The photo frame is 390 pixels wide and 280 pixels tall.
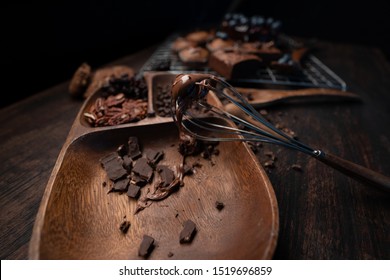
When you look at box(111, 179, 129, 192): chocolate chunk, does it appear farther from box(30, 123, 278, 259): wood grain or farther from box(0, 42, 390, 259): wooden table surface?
box(0, 42, 390, 259): wooden table surface

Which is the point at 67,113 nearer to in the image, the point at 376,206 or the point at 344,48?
the point at 376,206

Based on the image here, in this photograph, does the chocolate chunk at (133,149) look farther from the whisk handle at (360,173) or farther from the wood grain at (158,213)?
the whisk handle at (360,173)

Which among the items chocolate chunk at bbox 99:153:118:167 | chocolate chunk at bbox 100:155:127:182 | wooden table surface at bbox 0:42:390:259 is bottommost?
wooden table surface at bbox 0:42:390:259

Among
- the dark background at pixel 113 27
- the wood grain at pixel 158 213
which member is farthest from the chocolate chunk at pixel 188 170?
the dark background at pixel 113 27

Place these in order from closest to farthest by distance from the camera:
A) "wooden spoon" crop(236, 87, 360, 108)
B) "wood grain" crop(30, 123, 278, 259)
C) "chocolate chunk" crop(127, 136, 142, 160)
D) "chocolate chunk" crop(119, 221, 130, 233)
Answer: "wood grain" crop(30, 123, 278, 259)
"chocolate chunk" crop(119, 221, 130, 233)
"chocolate chunk" crop(127, 136, 142, 160)
"wooden spoon" crop(236, 87, 360, 108)

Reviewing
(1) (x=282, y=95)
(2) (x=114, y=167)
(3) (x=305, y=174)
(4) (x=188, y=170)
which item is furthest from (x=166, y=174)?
(1) (x=282, y=95)

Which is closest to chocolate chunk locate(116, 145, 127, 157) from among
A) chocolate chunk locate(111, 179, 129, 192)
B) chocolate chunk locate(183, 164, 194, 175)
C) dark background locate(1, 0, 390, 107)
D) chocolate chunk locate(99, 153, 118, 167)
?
chocolate chunk locate(99, 153, 118, 167)

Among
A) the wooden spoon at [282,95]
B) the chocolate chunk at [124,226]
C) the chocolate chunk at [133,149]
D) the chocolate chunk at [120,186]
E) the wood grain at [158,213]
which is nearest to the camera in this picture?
the wood grain at [158,213]
